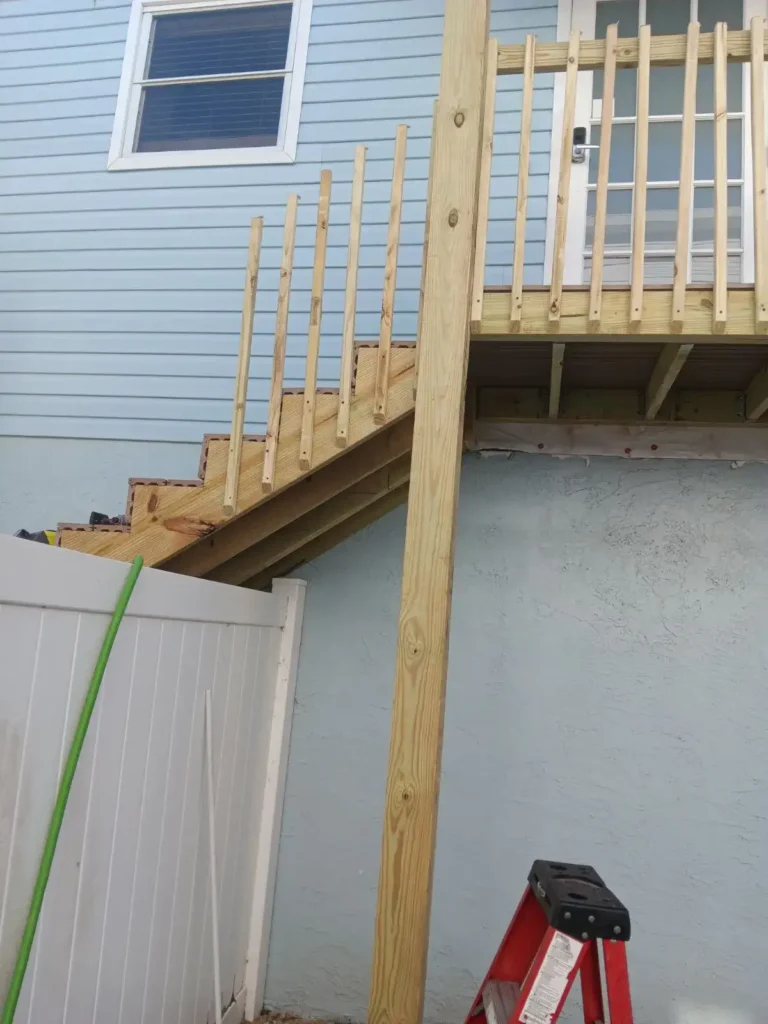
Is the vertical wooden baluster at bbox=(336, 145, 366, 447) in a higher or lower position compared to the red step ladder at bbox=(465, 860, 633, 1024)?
higher

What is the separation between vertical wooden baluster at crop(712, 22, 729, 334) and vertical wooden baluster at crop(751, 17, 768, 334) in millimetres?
87

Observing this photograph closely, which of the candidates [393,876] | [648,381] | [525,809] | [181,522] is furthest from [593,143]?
[393,876]

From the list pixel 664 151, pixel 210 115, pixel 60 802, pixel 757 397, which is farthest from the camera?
pixel 210 115

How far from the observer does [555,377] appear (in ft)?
10.3

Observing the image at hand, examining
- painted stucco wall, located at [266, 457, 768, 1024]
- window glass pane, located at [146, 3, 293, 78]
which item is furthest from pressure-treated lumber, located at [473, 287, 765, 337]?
window glass pane, located at [146, 3, 293, 78]

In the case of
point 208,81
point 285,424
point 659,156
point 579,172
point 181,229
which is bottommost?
point 285,424

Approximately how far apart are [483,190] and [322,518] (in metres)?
1.54

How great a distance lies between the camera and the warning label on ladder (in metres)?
1.95

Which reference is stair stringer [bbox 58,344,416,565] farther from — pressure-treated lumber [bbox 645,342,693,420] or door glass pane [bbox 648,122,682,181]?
door glass pane [bbox 648,122,682,181]

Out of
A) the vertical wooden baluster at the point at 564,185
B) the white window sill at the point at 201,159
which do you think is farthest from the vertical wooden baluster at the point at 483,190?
the white window sill at the point at 201,159

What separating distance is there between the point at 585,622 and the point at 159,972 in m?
2.18

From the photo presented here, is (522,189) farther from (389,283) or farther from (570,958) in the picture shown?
(570,958)

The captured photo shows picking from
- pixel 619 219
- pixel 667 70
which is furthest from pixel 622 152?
pixel 667 70

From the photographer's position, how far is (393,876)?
211 centimetres
